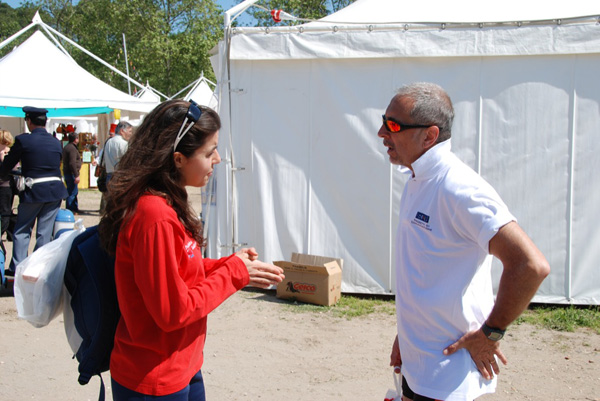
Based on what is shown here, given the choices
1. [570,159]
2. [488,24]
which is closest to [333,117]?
[488,24]

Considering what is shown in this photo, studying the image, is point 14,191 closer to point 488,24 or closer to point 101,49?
point 488,24

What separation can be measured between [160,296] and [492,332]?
1.10 metres

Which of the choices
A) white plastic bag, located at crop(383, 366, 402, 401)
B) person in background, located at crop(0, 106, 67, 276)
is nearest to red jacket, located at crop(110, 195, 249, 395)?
white plastic bag, located at crop(383, 366, 402, 401)

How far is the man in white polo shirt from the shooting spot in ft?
5.84

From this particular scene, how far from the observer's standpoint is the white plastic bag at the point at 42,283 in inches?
80.7

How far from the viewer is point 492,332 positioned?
6.14 ft

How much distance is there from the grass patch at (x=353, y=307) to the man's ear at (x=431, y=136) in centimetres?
386

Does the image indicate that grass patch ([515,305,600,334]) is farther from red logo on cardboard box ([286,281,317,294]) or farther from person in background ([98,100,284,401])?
person in background ([98,100,284,401])

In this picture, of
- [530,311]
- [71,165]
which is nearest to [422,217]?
[530,311]

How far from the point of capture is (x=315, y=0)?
28562 millimetres

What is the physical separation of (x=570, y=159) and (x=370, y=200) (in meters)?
2.12

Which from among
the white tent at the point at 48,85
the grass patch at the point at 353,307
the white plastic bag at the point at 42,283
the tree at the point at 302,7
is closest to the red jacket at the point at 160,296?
the white plastic bag at the point at 42,283

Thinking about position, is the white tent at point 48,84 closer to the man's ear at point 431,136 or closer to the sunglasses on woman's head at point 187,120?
the sunglasses on woman's head at point 187,120

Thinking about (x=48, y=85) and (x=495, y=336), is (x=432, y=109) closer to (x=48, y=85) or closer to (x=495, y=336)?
(x=495, y=336)
